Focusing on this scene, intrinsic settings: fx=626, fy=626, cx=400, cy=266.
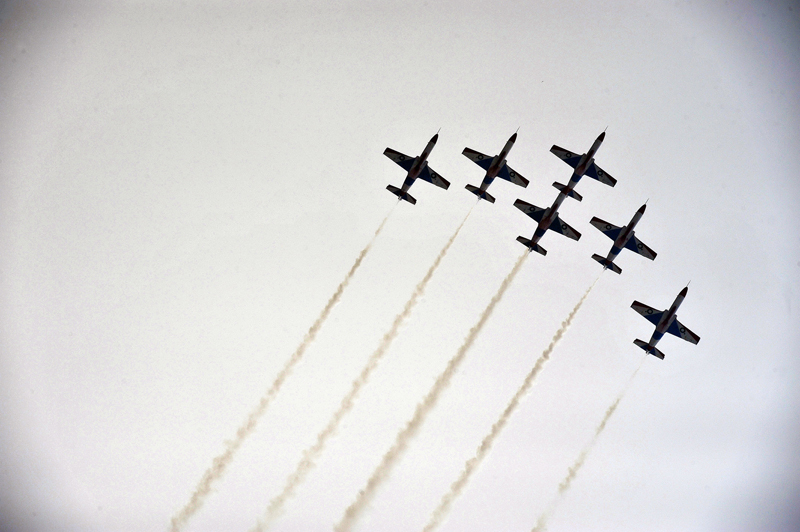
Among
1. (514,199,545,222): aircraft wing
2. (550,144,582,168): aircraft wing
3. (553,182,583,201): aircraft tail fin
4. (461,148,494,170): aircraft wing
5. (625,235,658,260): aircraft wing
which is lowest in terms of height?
(514,199,545,222): aircraft wing

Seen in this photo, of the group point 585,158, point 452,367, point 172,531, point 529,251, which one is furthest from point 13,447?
point 585,158

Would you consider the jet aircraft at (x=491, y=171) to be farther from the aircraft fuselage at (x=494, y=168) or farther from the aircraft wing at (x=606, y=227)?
the aircraft wing at (x=606, y=227)

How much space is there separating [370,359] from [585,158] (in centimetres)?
2308

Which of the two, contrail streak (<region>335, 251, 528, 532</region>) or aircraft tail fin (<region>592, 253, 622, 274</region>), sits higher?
aircraft tail fin (<region>592, 253, 622, 274</region>)

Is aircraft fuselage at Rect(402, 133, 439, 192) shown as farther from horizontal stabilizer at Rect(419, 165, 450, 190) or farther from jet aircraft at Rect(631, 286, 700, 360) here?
jet aircraft at Rect(631, 286, 700, 360)

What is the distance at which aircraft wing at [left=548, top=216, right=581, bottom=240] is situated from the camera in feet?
171

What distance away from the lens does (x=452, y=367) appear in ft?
155

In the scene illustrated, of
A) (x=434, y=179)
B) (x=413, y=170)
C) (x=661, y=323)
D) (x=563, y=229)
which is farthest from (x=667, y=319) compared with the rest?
(x=413, y=170)

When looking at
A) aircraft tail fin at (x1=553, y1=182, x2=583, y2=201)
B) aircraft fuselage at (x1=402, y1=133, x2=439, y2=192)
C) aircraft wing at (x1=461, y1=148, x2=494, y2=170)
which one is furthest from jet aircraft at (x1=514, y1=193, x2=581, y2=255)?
aircraft fuselage at (x1=402, y1=133, x2=439, y2=192)

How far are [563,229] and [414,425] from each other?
67.3 ft

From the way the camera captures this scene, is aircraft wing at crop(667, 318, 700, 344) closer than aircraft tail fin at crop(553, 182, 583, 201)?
No

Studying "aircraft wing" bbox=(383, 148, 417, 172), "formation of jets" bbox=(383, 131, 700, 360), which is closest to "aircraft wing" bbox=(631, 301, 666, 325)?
"formation of jets" bbox=(383, 131, 700, 360)

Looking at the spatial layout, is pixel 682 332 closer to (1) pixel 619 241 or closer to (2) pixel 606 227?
(1) pixel 619 241

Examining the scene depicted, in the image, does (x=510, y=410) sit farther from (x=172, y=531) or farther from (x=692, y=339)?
(x=172, y=531)
